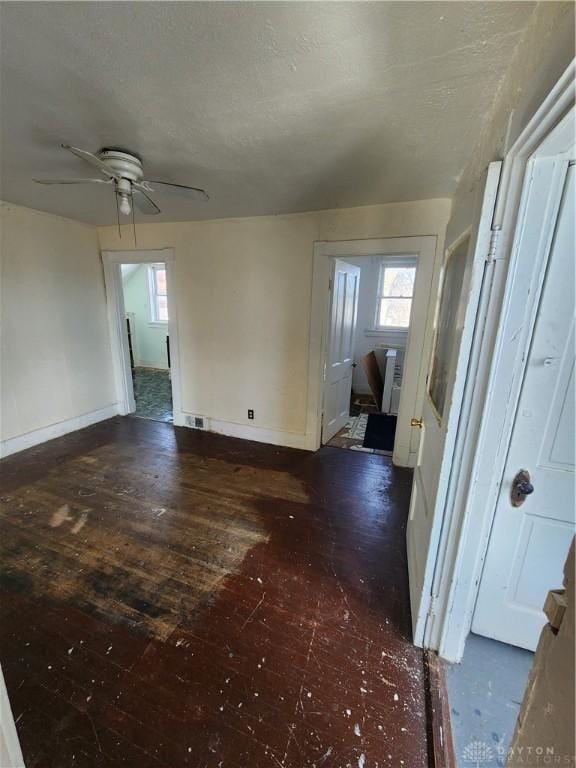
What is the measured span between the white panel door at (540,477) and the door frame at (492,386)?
0.04m

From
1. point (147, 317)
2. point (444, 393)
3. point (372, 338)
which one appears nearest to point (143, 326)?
point (147, 317)

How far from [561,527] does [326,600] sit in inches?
43.3

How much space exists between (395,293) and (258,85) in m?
4.23

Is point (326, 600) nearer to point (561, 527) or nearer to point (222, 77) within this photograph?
point (561, 527)

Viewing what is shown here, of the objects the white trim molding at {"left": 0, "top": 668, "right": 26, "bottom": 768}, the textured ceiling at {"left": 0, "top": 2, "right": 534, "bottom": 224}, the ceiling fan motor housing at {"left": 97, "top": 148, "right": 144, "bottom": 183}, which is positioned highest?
the textured ceiling at {"left": 0, "top": 2, "right": 534, "bottom": 224}

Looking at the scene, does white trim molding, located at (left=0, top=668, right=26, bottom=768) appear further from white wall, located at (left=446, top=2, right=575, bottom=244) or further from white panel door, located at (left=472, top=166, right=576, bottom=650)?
white wall, located at (left=446, top=2, right=575, bottom=244)

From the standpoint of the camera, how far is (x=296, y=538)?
2.00 metres

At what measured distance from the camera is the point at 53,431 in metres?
3.35

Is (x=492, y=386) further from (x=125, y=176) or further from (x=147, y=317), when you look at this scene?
(x=147, y=317)

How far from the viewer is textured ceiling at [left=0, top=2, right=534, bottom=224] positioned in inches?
36.4

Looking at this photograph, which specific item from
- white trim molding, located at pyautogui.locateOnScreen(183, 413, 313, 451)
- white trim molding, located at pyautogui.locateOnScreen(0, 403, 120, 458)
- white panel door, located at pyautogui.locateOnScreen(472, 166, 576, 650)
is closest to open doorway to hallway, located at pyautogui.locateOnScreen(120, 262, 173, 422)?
white trim molding, located at pyautogui.locateOnScreen(0, 403, 120, 458)

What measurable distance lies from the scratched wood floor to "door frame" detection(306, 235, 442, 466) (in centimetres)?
63

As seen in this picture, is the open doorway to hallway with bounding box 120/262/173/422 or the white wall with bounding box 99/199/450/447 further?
the open doorway to hallway with bounding box 120/262/173/422

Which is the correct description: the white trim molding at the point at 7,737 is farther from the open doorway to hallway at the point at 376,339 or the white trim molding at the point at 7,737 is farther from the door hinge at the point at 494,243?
the open doorway to hallway at the point at 376,339
